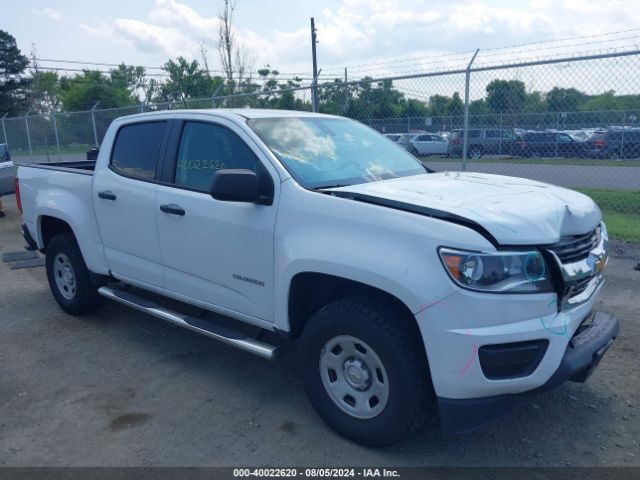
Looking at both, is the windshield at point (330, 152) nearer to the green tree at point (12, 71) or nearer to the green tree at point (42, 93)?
the green tree at point (42, 93)

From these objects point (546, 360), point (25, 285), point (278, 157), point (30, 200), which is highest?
point (278, 157)

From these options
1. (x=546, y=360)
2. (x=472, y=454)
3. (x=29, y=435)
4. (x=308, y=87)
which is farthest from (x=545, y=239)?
(x=308, y=87)

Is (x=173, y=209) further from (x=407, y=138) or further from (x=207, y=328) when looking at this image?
(x=407, y=138)

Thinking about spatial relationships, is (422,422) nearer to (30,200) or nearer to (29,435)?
(29,435)

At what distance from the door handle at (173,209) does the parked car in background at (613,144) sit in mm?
6155

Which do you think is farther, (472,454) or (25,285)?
(25,285)

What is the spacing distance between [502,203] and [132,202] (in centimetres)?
284

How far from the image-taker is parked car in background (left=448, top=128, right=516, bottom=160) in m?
8.13

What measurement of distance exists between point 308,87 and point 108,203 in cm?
512

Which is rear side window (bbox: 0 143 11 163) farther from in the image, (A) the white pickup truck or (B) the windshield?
(B) the windshield

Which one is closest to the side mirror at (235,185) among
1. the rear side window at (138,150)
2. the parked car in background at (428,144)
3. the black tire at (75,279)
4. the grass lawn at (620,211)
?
the rear side window at (138,150)

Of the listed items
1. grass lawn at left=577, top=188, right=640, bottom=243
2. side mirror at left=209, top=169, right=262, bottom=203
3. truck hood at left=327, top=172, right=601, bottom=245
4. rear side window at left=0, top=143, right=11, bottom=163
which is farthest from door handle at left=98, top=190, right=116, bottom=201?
rear side window at left=0, top=143, right=11, bottom=163

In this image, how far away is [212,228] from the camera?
3.82 m

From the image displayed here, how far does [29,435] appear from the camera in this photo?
350 centimetres
